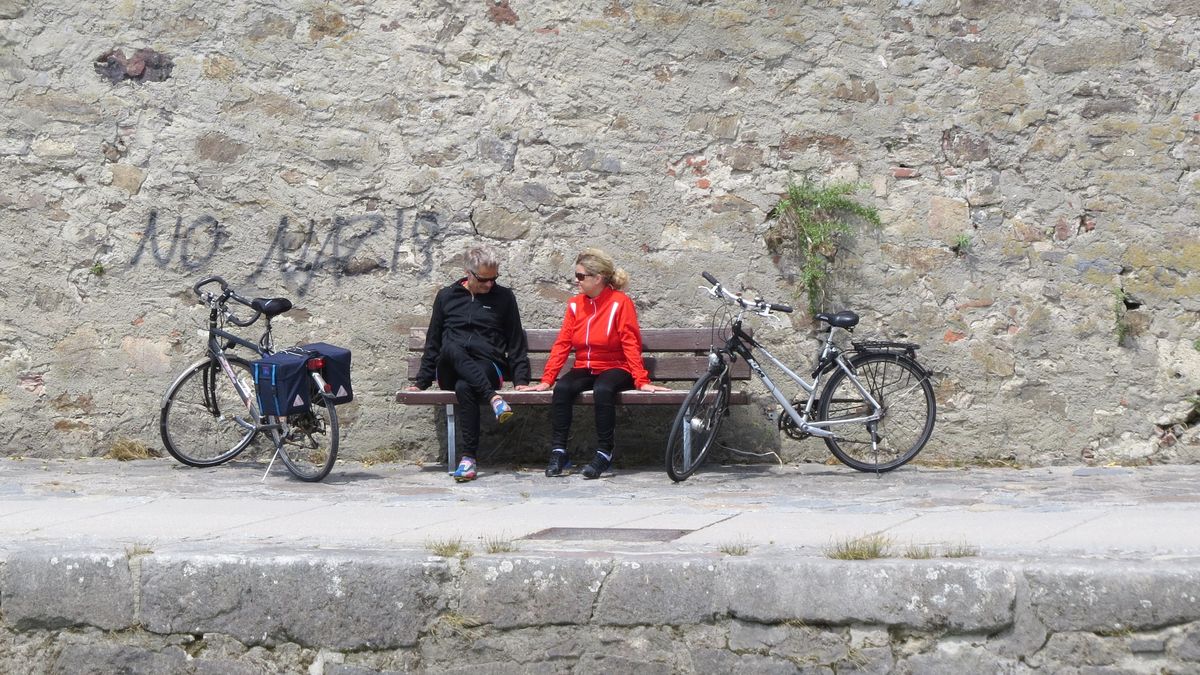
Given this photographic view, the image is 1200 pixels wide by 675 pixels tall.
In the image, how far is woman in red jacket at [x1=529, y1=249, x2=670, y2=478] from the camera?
22.4 feet

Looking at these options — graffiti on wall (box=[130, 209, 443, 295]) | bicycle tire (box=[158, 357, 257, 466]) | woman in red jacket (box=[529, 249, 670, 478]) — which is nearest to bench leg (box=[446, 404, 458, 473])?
woman in red jacket (box=[529, 249, 670, 478])

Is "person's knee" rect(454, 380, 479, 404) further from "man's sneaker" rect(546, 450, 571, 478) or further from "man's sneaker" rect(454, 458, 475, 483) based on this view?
"man's sneaker" rect(546, 450, 571, 478)

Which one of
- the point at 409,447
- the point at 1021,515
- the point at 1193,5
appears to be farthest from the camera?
the point at 409,447

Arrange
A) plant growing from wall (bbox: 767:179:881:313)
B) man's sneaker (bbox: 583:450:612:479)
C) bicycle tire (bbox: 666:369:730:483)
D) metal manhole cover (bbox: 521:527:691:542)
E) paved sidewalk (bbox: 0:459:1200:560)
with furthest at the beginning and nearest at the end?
plant growing from wall (bbox: 767:179:881:313) → man's sneaker (bbox: 583:450:612:479) → bicycle tire (bbox: 666:369:730:483) → metal manhole cover (bbox: 521:527:691:542) → paved sidewalk (bbox: 0:459:1200:560)

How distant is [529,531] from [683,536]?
1.87 ft

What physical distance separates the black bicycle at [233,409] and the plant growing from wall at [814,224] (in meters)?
2.57

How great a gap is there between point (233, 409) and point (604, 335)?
2149mm

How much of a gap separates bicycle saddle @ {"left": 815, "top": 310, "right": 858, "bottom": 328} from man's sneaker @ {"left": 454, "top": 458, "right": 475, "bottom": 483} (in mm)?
1984

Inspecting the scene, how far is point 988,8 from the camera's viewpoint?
7.16 m

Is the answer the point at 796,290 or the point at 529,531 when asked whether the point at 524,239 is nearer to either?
the point at 796,290

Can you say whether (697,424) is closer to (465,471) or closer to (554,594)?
(465,471)

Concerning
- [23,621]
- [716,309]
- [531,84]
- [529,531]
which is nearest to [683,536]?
[529,531]

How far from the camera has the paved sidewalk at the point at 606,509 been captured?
4422 mm

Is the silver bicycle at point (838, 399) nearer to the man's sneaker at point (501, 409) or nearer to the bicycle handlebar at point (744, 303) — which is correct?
the bicycle handlebar at point (744, 303)
